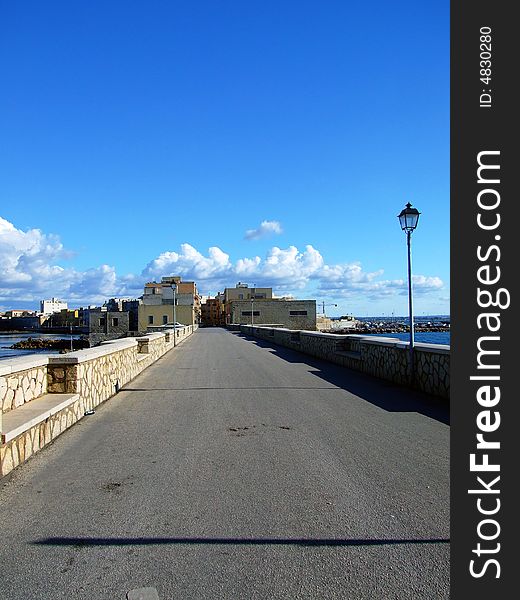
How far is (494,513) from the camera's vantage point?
10.1 ft

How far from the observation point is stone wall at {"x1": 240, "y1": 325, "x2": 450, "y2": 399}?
10.6 m

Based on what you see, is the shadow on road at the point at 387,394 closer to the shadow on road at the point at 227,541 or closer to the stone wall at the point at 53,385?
the shadow on road at the point at 227,541

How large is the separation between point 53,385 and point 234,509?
4.84 meters

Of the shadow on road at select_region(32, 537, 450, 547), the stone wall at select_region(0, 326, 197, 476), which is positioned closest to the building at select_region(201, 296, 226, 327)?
the stone wall at select_region(0, 326, 197, 476)

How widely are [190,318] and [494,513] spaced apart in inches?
3606

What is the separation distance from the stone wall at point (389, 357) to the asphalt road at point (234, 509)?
1.84m

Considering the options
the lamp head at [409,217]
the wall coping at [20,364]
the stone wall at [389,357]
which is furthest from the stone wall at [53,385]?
the lamp head at [409,217]

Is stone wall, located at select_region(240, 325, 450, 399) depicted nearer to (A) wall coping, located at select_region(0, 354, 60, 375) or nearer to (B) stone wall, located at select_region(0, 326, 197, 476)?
(B) stone wall, located at select_region(0, 326, 197, 476)

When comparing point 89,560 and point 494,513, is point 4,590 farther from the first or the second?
point 494,513

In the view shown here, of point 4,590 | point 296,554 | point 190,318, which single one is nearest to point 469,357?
point 296,554

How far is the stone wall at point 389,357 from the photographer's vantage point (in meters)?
10.6

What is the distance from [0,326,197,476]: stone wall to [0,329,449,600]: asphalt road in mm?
222

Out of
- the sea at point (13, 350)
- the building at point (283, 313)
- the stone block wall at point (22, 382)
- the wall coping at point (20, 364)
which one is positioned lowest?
the sea at point (13, 350)

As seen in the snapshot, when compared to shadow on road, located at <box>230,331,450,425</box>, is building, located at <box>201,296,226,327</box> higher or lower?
higher
